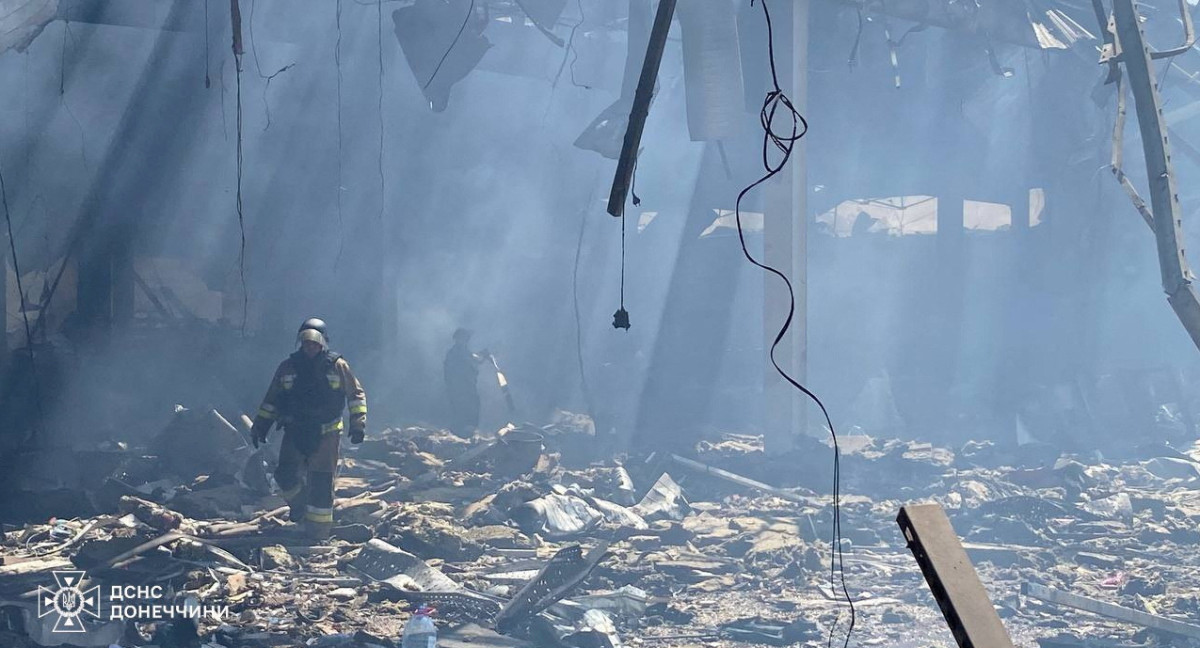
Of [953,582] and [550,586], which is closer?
[953,582]

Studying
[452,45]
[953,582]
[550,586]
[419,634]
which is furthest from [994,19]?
[953,582]

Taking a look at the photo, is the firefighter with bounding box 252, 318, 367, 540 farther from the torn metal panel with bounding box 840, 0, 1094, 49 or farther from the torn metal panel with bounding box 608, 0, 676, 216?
the torn metal panel with bounding box 840, 0, 1094, 49

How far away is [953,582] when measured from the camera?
2.39 metres

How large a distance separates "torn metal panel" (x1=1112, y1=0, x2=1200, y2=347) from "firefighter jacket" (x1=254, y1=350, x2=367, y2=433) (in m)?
6.52

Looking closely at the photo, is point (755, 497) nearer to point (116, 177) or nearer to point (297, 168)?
point (297, 168)

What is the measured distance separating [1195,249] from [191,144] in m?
19.0

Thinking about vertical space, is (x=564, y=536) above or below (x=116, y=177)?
below

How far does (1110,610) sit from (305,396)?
7046 millimetres

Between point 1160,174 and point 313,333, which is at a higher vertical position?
point 1160,174

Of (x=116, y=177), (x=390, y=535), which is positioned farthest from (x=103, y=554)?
(x=116, y=177)

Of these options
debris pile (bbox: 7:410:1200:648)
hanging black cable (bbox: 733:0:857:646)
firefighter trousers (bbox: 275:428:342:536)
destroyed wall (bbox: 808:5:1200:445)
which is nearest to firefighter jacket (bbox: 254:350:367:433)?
firefighter trousers (bbox: 275:428:342:536)

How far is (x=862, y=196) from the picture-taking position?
18625 millimetres

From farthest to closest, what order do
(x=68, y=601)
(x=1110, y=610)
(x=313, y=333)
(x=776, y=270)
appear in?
(x=313, y=333), (x=776, y=270), (x=1110, y=610), (x=68, y=601)

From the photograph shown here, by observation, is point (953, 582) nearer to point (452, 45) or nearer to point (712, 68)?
point (712, 68)
